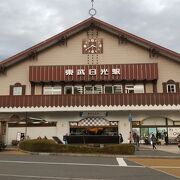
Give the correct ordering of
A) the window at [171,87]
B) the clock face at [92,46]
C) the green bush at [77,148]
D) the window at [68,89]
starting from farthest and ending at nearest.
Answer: the clock face at [92,46] < the window at [68,89] < the window at [171,87] < the green bush at [77,148]

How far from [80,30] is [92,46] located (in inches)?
79.5

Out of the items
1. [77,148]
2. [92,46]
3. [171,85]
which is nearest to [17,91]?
[92,46]

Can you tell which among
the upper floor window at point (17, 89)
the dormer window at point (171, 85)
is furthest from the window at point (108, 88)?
the upper floor window at point (17, 89)

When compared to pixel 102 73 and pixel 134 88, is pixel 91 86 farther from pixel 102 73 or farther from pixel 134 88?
pixel 134 88

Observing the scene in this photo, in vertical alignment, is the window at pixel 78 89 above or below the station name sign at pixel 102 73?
below

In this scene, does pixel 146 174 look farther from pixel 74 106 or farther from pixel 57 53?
pixel 57 53

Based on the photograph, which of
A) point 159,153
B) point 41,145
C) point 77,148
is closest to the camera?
point 77,148

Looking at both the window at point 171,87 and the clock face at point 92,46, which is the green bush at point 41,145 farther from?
the window at point 171,87

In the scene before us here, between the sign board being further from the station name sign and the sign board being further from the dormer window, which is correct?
the dormer window

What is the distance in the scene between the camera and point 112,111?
35156mm

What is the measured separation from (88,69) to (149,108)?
6.91 metres

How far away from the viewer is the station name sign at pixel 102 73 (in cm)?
3553

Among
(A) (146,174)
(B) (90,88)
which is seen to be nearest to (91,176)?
(A) (146,174)

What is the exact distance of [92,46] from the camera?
37.1 meters
